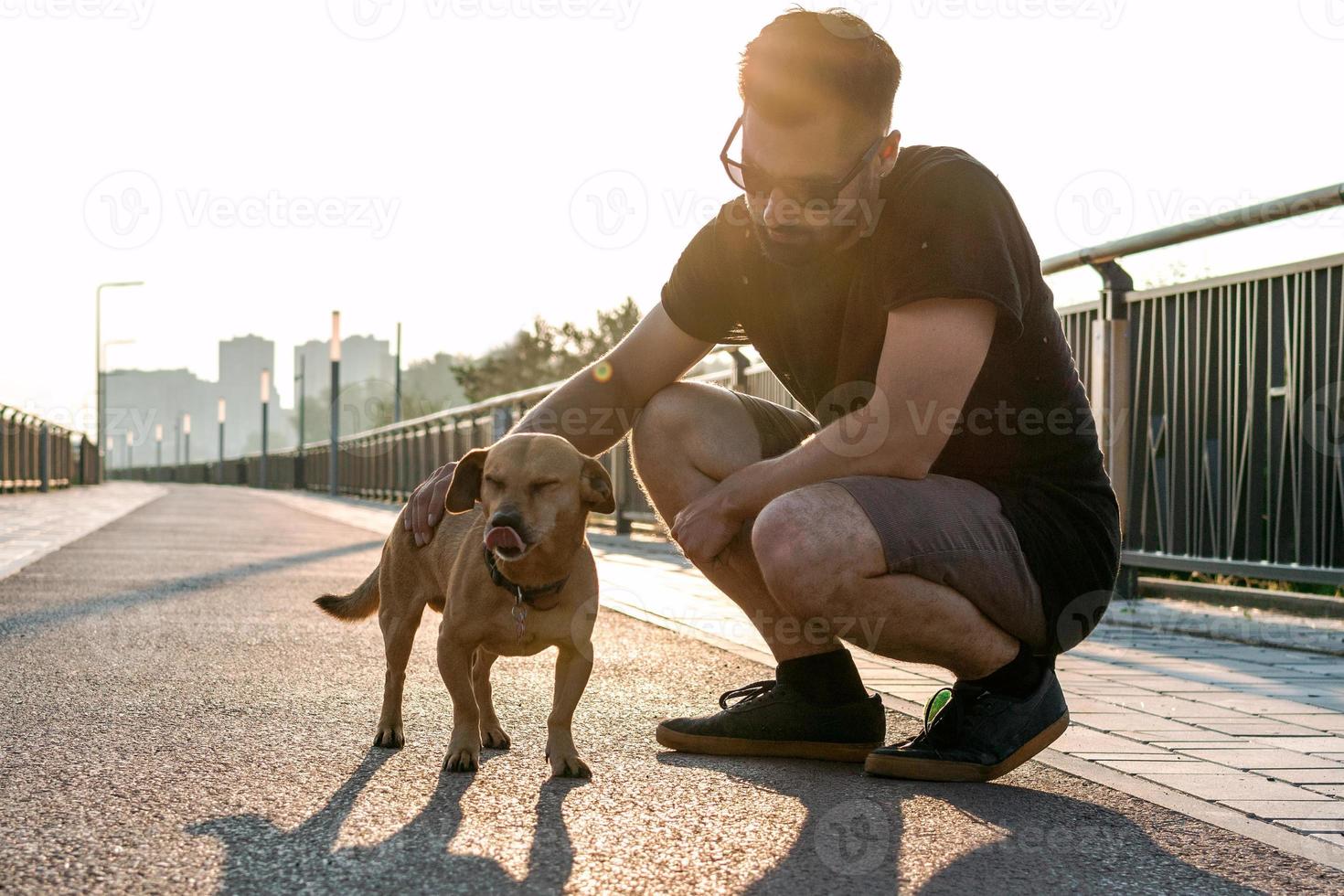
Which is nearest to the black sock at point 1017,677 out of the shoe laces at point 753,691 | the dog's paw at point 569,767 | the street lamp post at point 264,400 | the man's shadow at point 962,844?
the man's shadow at point 962,844

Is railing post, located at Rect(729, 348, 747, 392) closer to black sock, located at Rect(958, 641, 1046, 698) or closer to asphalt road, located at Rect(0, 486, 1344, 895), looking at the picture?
asphalt road, located at Rect(0, 486, 1344, 895)

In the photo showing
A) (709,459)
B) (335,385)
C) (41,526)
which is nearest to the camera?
(709,459)

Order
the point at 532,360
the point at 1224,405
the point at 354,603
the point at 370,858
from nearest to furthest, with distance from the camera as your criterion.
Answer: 1. the point at 370,858
2. the point at 354,603
3. the point at 1224,405
4. the point at 532,360

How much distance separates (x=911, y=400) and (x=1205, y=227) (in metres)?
4.01

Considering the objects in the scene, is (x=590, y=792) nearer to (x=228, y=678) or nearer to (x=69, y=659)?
(x=228, y=678)

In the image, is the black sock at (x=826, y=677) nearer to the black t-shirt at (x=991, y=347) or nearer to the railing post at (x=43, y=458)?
the black t-shirt at (x=991, y=347)

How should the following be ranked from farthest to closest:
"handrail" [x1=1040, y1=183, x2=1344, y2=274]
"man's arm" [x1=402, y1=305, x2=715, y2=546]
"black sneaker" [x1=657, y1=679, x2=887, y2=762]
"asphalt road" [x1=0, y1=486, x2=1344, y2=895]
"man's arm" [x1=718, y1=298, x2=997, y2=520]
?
"handrail" [x1=1040, y1=183, x2=1344, y2=274], "man's arm" [x1=402, y1=305, x2=715, y2=546], "black sneaker" [x1=657, y1=679, x2=887, y2=762], "man's arm" [x1=718, y1=298, x2=997, y2=520], "asphalt road" [x1=0, y1=486, x2=1344, y2=895]

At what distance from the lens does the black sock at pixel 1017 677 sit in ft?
10.7

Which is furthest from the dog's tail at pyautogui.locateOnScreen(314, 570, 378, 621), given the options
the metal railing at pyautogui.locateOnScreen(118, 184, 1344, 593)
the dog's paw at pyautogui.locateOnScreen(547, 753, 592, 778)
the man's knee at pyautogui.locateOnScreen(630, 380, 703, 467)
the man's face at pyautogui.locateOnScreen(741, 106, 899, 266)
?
the metal railing at pyautogui.locateOnScreen(118, 184, 1344, 593)

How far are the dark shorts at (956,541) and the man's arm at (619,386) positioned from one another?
866mm

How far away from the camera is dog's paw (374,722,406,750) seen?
11.7ft

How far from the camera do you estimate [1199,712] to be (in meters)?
4.20

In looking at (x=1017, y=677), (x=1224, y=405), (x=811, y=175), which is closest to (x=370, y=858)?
(x=1017, y=677)

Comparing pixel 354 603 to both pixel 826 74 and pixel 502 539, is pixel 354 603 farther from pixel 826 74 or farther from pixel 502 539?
pixel 826 74
